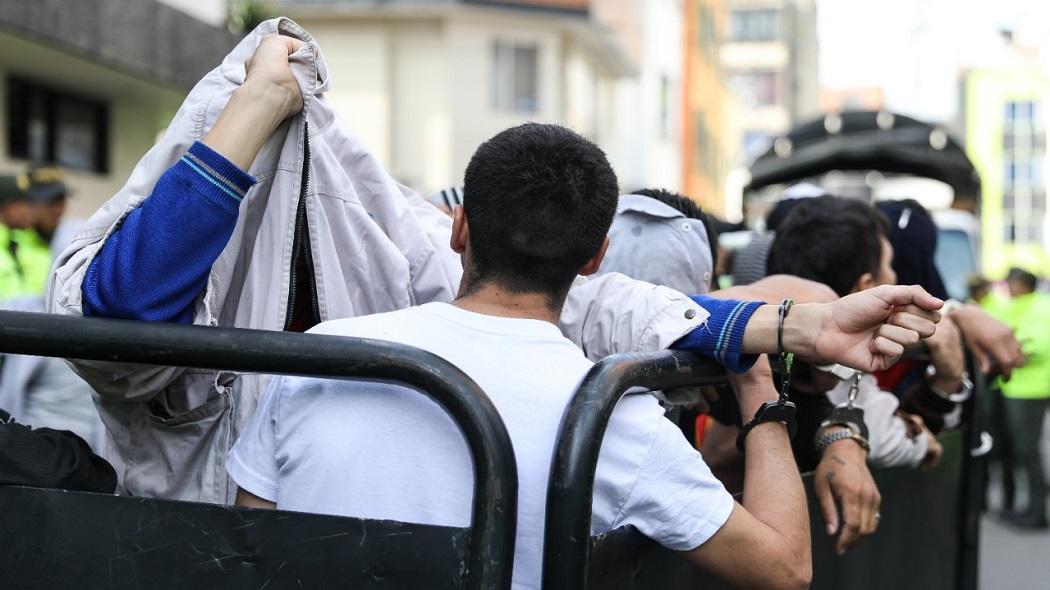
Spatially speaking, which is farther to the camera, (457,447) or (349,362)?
(457,447)

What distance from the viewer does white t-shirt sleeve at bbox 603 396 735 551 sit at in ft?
6.32

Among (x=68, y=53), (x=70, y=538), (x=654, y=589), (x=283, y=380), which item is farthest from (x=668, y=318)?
(x=68, y=53)

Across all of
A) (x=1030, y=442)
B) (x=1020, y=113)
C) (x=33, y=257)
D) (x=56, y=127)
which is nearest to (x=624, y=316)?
(x=33, y=257)

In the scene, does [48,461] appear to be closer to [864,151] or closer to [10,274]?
[10,274]

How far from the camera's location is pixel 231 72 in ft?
7.57

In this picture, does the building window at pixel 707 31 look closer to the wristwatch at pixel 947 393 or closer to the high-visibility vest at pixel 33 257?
the high-visibility vest at pixel 33 257

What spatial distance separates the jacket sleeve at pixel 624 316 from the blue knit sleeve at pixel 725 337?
0.06 ft

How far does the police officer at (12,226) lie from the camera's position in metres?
6.14

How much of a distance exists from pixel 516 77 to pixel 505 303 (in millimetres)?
26829

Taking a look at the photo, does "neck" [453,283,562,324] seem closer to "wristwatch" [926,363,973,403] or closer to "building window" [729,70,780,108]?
"wristwatch" [926,363,973,403]

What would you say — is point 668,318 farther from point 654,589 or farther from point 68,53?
point 68,53

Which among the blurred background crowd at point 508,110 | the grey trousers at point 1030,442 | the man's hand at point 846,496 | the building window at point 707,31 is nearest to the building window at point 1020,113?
the blurred background crowd at point 508,110

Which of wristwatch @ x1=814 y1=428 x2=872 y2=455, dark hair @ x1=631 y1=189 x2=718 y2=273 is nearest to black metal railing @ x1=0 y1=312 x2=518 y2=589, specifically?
wristwatch @ x1=814 y1=428 x2=872 y2=455

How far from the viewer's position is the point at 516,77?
28.4 metres
